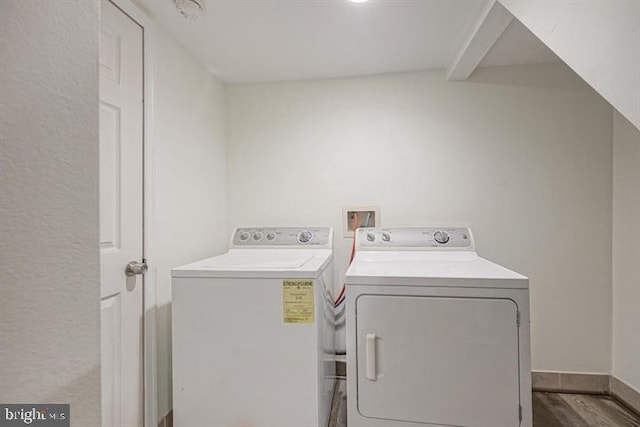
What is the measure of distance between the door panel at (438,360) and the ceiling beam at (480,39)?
4.13 ft

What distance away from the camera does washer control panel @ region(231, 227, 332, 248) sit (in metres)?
2.19

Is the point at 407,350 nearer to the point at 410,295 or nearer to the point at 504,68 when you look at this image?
the point at 410,295

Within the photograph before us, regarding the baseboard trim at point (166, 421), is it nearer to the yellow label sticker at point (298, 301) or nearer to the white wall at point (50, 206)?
the yellow label sticker at point (298, 301)

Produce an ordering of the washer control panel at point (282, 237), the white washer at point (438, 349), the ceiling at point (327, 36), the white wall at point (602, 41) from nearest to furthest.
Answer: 1. the white wall at point (602, 41)
2. the white washer at point (438, 349)
3. the ceiling at point (327, 36)
4. the washer control panel at point (282, 237)

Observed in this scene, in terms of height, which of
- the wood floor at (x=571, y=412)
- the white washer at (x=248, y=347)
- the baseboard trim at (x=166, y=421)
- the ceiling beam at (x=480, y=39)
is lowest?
the wood floor at (x=571, y=412)

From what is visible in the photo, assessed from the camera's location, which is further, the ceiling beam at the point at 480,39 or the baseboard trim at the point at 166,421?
the baseboard trim at the point at 166,421

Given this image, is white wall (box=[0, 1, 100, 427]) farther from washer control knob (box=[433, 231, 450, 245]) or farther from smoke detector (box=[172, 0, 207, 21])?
washer control knob (box=[433, 231, 450, 245])

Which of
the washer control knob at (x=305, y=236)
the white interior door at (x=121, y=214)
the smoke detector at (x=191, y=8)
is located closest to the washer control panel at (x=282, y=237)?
the washer control knob at (x=305, y=236)

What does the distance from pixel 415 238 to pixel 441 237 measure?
165 mm

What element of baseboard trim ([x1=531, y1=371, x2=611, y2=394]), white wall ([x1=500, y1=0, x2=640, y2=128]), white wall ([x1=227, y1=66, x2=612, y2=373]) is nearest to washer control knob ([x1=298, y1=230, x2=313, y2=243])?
white wall ([x1=227, y1=66, x2=612, y2=373])

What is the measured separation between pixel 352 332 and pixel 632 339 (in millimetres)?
1771

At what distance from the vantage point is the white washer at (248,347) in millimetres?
1389

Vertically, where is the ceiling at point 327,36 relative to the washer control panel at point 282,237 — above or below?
above
